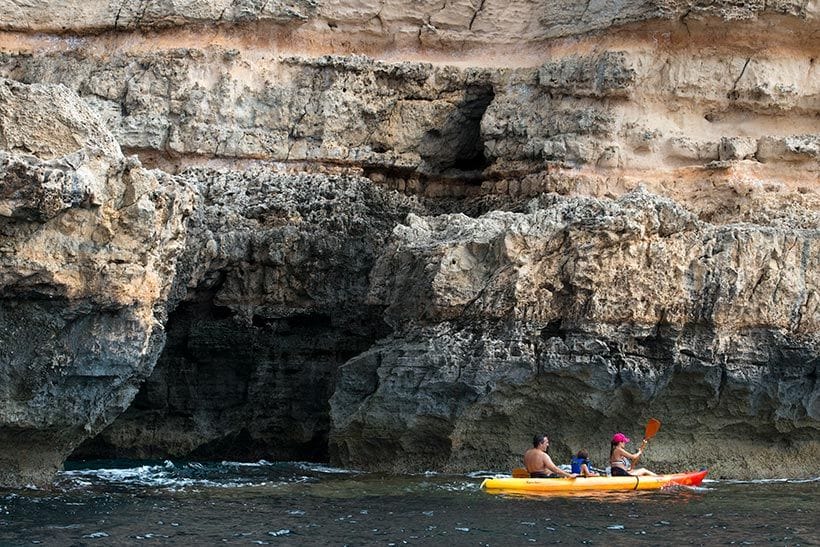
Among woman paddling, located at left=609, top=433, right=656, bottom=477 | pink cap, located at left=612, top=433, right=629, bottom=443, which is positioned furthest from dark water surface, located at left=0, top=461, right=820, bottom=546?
pink cap, located at left=612, top=433, right=629, bottom=443

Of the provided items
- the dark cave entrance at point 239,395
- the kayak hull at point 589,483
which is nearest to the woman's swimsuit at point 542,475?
the kayak hull at point 589,483

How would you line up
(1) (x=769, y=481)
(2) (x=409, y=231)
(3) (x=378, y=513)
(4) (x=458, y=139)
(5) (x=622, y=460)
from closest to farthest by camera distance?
(3) (x=378, y=513)
(5) (x=622, y=460)
(1) (x=769, y=481)
(2) (x=409, y=231)
(4) (x=458, y=139)

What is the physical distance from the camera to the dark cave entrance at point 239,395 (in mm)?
22172

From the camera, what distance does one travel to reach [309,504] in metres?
→ 16.5

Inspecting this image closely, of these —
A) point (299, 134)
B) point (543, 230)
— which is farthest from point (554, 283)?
point (299, 134)

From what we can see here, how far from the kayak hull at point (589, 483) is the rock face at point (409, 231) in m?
1.22

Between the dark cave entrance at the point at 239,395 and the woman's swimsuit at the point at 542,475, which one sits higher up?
the dark cave entrance at the point at 239,395

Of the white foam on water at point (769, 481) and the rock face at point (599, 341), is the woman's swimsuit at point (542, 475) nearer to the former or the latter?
the rock face at point (599, 341)

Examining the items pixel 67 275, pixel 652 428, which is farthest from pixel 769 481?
pixel 67 275

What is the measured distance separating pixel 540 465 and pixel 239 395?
6.46 m

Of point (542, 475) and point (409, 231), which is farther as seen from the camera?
point (409, 231)

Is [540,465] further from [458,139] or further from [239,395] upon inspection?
[458,139]

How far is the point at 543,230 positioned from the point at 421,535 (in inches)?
237

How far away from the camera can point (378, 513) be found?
1580 cm
